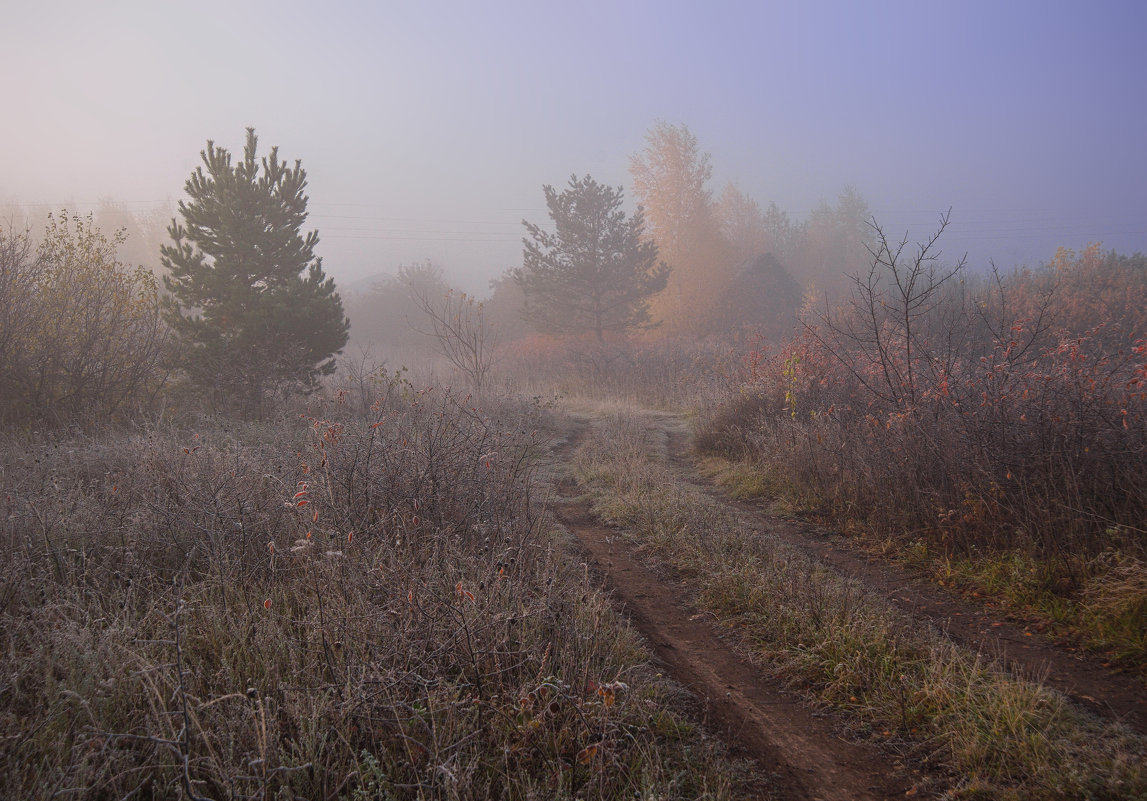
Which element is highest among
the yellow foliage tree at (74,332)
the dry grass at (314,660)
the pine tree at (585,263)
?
the pine tree at (585,263)

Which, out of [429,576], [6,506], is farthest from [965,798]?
[6,506]

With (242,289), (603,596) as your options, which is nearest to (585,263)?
(242,289)

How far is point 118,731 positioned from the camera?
2611 millimetres

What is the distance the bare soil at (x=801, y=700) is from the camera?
2.79 metres

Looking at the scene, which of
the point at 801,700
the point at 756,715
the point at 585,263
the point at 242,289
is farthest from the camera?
the point at 585,263

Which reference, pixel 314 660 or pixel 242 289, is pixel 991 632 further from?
pixel 242 289

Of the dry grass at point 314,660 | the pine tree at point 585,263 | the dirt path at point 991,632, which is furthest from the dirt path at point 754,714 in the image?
the pine tree at point 585,263

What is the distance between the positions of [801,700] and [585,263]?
1006 inches

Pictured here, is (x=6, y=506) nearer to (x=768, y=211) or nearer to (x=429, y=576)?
(x=429, y=576)

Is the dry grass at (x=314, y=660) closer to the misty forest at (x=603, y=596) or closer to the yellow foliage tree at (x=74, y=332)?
the misty forest at (x=603, y=596)

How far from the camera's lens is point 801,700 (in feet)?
11.1

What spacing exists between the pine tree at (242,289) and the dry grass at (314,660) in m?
8.21

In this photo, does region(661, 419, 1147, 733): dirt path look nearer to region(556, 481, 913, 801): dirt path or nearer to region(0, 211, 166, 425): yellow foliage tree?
region(556, 481, 913, 801): dirt path

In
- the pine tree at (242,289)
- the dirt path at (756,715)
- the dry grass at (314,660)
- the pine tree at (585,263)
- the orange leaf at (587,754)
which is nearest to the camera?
the dry grass at (314,660)
